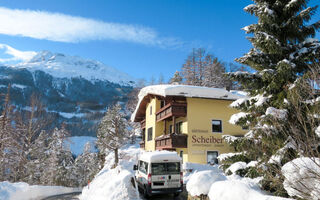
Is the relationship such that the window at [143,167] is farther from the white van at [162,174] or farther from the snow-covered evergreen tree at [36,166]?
the snow-covered evergreen tree at [36,166]

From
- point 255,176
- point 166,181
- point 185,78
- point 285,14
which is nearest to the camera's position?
point 255,176

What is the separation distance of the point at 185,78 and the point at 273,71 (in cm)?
4714

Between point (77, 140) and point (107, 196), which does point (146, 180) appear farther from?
point (77, 140)

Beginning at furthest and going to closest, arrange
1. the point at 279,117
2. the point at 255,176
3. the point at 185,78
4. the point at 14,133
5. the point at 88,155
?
the point at 185,78 < the point at 88,155 < the point at 14,133 < the point at 255,176 < the point at 279,117

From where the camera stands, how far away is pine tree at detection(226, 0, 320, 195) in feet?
31.1

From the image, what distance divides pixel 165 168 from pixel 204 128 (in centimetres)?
1128

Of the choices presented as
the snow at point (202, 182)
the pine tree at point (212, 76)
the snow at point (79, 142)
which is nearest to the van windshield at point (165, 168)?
the snow at point (202, 182)

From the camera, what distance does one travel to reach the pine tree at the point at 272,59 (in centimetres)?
947

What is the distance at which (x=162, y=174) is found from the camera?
1305 centimetres

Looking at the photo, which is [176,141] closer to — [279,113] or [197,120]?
[197,120]

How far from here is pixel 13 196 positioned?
57.5 feet

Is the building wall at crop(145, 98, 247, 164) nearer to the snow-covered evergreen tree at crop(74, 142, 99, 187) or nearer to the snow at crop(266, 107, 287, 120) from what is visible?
the snow at crop(266, 107, 287, 120)

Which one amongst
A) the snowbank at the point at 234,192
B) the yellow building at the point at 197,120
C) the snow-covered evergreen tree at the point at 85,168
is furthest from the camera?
the snow-covered evergreen tree at the point at 85,168

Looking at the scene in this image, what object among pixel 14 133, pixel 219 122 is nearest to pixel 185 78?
pixel 219 122
